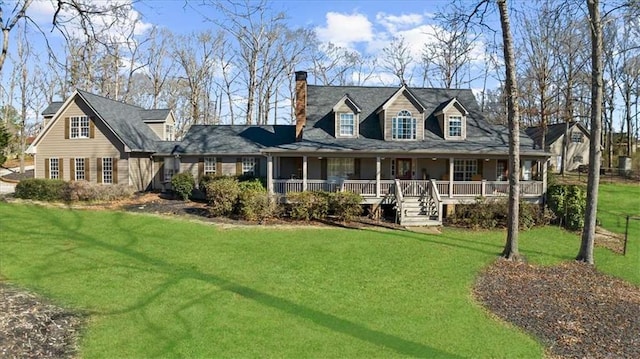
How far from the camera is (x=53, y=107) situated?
104 ft

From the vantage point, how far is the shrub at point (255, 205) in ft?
60.8

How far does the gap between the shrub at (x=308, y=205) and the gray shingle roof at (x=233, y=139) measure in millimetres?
7578

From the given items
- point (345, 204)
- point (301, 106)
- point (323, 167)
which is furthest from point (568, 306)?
point (301, 106)

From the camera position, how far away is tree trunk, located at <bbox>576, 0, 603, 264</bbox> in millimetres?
13211

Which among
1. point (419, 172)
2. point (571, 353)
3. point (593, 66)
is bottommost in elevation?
point (571, 353)

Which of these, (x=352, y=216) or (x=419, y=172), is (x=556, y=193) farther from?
(x=352, y=216)

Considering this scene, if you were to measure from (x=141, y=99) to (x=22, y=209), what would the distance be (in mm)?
39168

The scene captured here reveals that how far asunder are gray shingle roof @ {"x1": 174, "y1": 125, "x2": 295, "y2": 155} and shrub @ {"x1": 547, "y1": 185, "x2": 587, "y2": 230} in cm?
1552

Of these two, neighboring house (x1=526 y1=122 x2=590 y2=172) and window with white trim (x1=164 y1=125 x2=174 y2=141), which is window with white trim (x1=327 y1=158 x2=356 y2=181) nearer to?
window with white trim (x1=164 y1=125 x2=174 y2=141)

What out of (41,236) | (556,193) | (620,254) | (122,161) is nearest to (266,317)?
(41,236)

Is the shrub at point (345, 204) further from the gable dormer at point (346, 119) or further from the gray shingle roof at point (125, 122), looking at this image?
the gray shingle roof at point (125, 122)

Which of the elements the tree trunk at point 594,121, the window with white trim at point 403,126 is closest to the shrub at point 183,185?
the window with white trim at point 403,126

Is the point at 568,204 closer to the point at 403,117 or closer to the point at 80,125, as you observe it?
the point at 403,117

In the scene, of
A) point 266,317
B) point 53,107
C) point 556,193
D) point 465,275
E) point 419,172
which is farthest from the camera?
point 53,107
